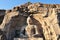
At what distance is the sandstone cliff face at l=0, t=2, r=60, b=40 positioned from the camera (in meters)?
16.2

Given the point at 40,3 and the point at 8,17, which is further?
the point at 40,3

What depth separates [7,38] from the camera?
16.3 metres

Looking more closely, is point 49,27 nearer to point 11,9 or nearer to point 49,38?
point 49,38

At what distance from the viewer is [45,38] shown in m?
16.6

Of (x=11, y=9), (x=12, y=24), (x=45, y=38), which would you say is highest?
(x=11, y=9)

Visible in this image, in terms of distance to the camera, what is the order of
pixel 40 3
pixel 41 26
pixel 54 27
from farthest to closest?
1. pixel 40 3
2. pixel 41 26
3. pixel 54 27

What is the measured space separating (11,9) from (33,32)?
2.79 meters

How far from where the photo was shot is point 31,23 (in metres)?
17.2

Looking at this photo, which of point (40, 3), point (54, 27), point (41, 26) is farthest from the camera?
point (40, 3)

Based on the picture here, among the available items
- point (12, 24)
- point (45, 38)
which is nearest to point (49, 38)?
point (45, 38)

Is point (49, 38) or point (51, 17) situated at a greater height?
point (51, 17)

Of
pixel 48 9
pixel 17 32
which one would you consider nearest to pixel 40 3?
pixel 48 9

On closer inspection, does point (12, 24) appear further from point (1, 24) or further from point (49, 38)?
point (49, 38)

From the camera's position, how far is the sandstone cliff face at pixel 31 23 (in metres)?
16.2
